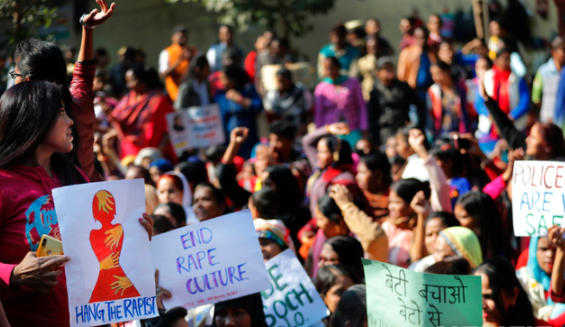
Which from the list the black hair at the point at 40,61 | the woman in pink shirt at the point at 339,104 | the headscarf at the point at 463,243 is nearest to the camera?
the black hair at the point at 40,61

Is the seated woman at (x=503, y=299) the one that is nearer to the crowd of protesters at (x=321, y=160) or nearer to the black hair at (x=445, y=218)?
the crowd of protesters at (x=321, y=160)

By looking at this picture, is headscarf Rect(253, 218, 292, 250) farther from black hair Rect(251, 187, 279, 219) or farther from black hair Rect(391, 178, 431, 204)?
black hair Rect(391, 178, 431, 204)

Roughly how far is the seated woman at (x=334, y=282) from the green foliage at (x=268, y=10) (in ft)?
28.8

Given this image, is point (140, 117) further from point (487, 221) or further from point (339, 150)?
point (487, 221)

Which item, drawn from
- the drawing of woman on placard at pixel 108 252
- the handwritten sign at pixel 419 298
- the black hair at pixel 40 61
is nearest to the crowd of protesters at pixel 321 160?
the black hair at pixel 40 61

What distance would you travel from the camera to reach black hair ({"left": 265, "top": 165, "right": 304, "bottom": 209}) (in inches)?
270

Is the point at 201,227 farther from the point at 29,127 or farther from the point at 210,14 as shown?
the point at 210,14

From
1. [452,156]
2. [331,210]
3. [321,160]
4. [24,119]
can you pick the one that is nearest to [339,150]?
[321,160]

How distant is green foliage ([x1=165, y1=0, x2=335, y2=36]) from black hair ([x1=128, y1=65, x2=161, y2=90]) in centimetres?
326

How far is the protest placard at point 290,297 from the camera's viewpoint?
15.1 feet

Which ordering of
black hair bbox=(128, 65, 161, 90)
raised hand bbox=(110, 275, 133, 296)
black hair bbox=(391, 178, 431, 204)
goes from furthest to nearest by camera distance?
black hair bbox=(128, 65, 161, 90) → black hair bbox=(391, 178, 431, 204) → raised hand bbox=(110, 275, 133, 296)

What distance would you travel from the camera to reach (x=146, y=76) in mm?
9828

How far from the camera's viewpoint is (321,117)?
34.1ft

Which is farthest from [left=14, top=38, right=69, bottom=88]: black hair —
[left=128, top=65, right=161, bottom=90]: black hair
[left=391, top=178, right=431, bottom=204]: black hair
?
[left=128, top=65, right=161, bottom=90]: black hair
